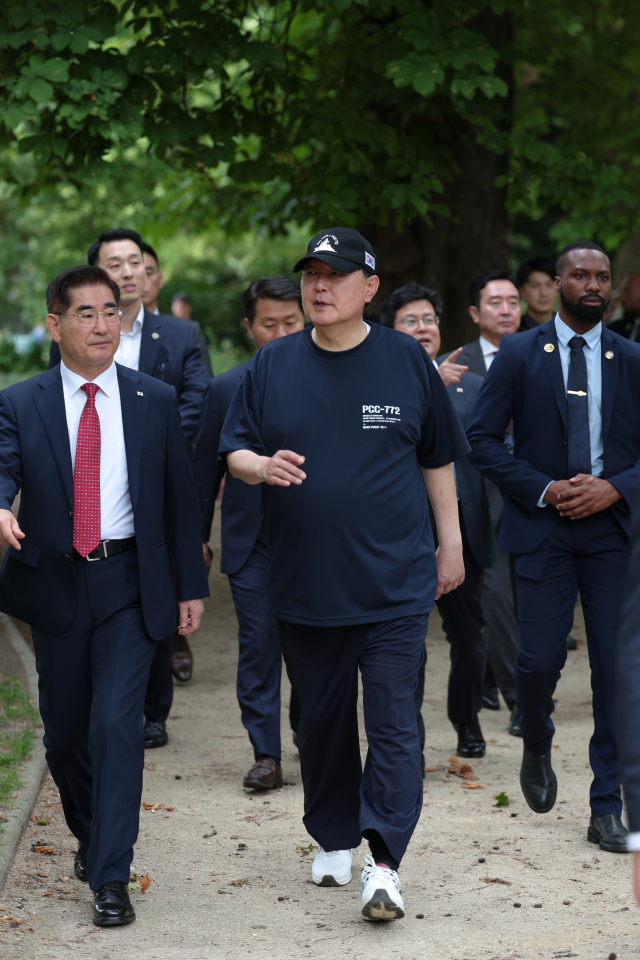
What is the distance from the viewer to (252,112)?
33.8 feet

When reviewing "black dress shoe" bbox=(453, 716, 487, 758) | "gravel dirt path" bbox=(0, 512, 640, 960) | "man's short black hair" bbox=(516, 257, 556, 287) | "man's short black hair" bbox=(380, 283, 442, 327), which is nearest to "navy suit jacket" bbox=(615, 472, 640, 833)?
"gravel dirt path" bbox=(0, 512, 640, 960)

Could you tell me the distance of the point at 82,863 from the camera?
4996 millimetres

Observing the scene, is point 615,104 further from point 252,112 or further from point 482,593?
point 482,593

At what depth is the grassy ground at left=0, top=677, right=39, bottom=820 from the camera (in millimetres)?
5906

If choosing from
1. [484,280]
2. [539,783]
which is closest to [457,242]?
[484,280]

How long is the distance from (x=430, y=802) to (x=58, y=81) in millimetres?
5541

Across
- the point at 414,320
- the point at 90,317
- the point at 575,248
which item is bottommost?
the point at 90,317

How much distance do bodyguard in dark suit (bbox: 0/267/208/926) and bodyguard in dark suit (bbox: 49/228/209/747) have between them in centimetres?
226

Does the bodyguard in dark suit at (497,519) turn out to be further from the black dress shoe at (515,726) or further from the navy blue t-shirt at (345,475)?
the navy blue t-shirt at (345,475)

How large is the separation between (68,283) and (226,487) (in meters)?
2.15

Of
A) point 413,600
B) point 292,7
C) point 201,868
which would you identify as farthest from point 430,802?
point 292,7

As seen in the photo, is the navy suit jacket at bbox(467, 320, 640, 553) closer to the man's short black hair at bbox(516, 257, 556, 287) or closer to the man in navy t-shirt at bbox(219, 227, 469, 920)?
the man in navy t-shirt at bbox(219, 227, 469, 920)

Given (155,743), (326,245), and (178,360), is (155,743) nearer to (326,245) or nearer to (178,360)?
(178,360)

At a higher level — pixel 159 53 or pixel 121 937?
pixel 159 53
